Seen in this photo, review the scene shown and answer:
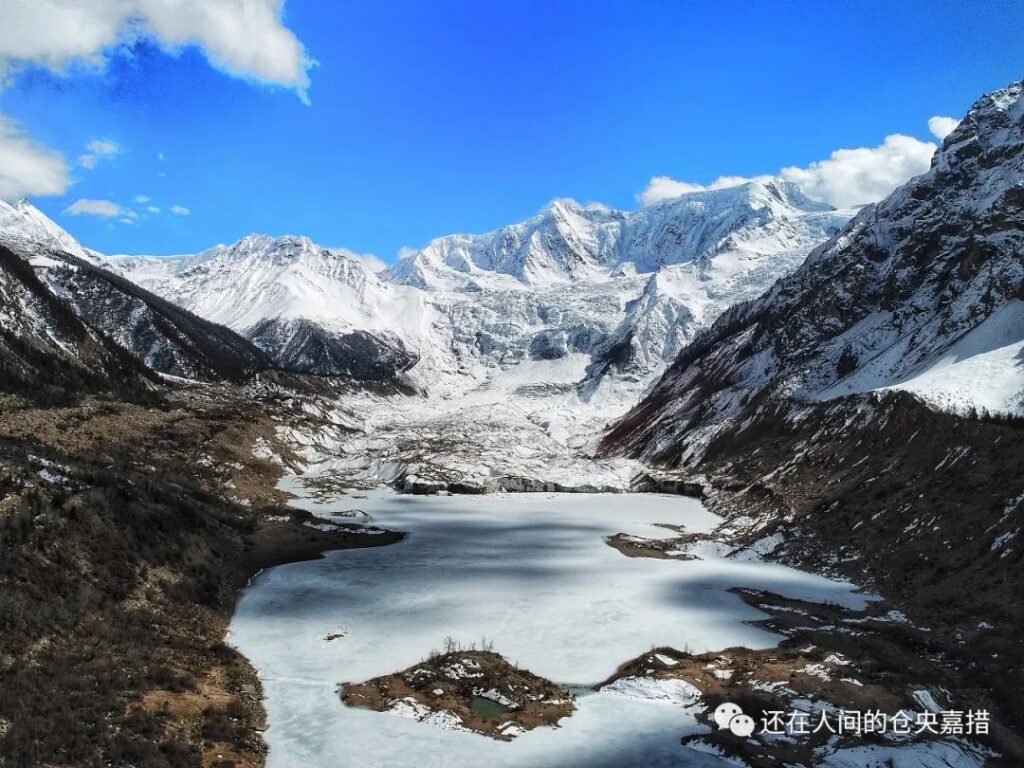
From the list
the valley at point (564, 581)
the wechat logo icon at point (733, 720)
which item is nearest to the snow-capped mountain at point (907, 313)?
the valley at point (564, 581)

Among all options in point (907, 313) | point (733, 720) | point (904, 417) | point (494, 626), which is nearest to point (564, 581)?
point (494, 626)

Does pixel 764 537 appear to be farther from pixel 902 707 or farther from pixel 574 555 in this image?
pixel 902 707

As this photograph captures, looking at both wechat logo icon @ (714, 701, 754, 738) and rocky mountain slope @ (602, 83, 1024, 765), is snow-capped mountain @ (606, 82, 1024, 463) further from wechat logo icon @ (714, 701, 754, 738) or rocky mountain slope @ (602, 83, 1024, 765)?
wechat logo icon @ (714, 701, 754, 738)

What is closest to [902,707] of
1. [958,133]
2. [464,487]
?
[464,487]

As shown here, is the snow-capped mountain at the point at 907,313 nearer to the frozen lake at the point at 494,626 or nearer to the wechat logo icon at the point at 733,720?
the frozen lake at the point at 494,626

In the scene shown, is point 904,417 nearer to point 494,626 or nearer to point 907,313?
point 907,313

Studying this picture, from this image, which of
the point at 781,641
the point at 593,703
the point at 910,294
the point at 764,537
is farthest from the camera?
the point at 910,294
